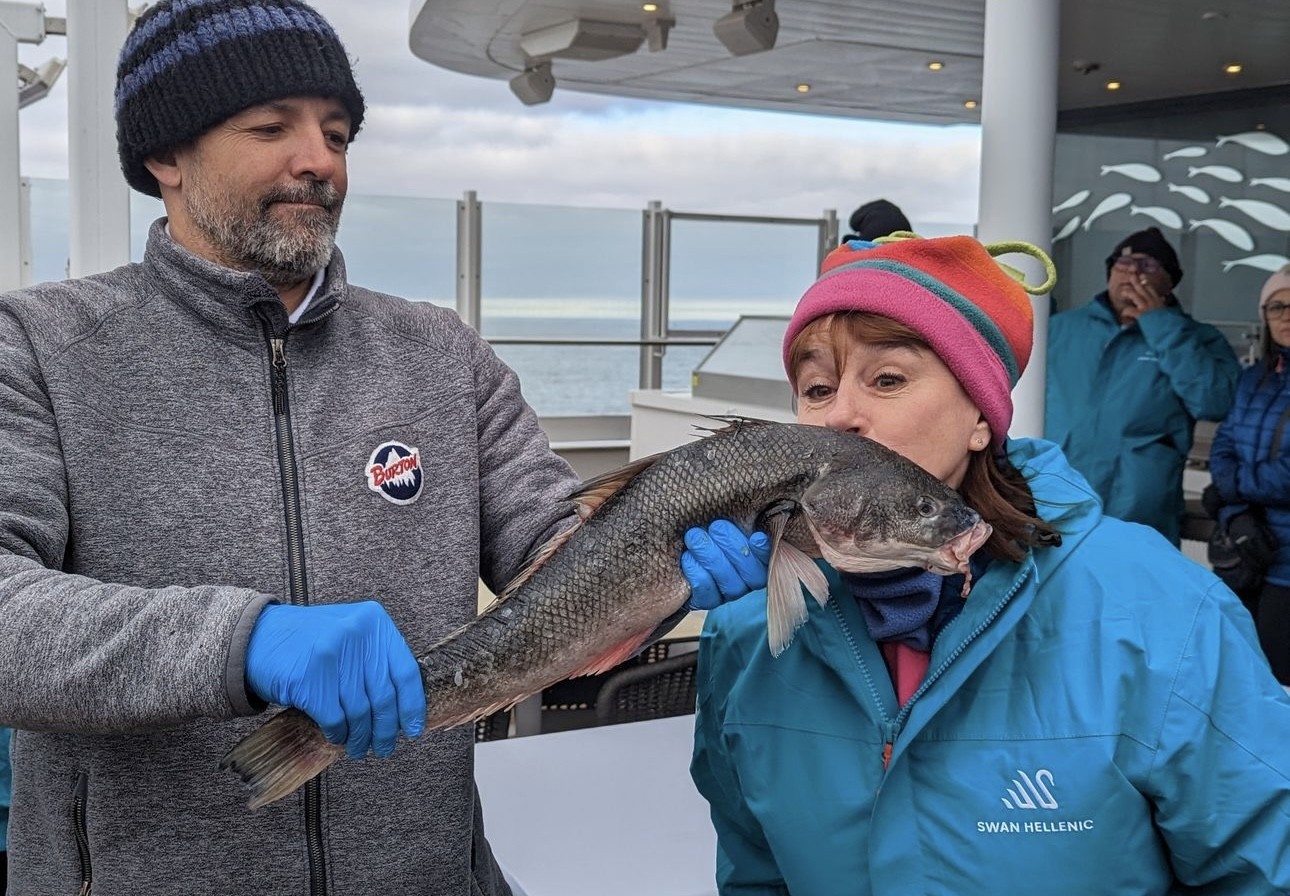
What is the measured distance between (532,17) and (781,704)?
8597mm

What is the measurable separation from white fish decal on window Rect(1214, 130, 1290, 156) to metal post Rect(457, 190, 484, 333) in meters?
7.10

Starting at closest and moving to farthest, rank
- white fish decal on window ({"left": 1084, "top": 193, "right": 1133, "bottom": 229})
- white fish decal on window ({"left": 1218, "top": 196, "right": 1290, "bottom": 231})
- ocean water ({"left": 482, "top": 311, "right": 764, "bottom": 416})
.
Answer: white fish decal on window ({"left": 1218, "top": 196, "right": 1290, "bottom": 231}) → white fish decal on window ({"left": 1084, "top": 193, "right": 1133, "bottom": 229}) → ocean water ({"left": 482, "top": 311, "right": 764, "bottom": 416})

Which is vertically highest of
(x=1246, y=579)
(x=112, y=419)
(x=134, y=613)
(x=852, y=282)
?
(x=852, y=282)

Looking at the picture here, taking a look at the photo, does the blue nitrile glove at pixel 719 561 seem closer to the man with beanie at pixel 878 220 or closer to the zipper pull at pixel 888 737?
the zipper pull at pixel 888 737

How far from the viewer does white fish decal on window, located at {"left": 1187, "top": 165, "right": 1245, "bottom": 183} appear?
29.5 feet

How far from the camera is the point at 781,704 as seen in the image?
1769mm

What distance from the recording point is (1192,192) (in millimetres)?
9281

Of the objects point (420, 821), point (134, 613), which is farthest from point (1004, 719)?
point (134, 613)

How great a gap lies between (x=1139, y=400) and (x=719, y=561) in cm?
529

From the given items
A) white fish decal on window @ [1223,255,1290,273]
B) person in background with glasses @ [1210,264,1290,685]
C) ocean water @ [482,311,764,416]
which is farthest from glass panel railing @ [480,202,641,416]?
person in background with glasses @ [1210,264,1290,685]

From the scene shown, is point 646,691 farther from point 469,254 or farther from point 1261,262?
point 469,254

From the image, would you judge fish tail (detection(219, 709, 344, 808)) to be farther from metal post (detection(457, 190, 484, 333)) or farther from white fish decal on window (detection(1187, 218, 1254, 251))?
metal post (detection(457, 190, 484, 333))

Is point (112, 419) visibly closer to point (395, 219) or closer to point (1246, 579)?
point (1246, 579)

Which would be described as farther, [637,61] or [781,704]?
[637,61]
